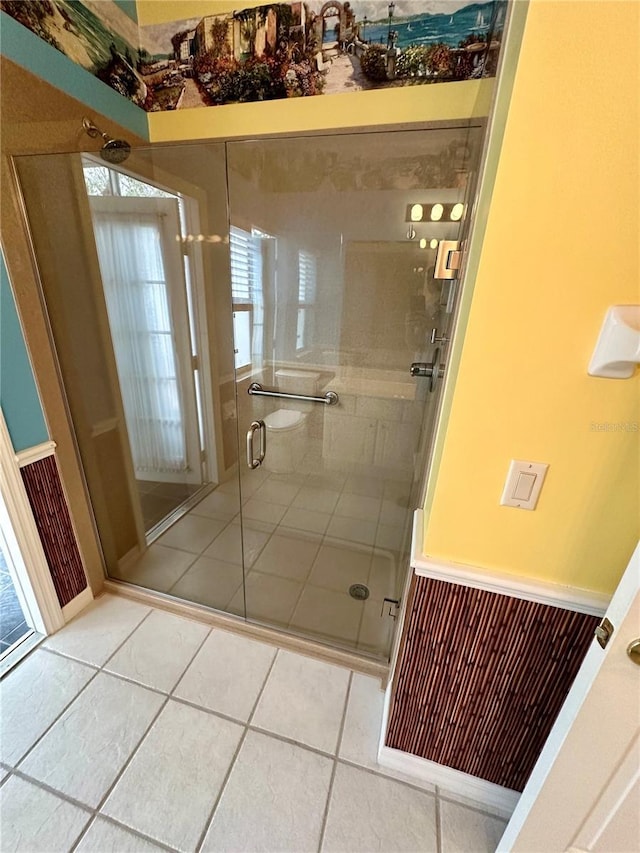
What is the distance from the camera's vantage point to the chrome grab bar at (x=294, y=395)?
182 centimetres

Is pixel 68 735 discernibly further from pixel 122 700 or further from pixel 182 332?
pixel 182 332

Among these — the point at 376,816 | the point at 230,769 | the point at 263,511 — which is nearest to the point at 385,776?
the point at 376,816

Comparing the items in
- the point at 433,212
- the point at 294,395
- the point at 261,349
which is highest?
the point at 433,212

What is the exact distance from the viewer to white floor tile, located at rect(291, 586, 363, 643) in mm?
1624

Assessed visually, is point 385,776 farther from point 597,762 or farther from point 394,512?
point 394,512

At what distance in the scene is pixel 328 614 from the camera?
1.68 metres

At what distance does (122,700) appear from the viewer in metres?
1.34

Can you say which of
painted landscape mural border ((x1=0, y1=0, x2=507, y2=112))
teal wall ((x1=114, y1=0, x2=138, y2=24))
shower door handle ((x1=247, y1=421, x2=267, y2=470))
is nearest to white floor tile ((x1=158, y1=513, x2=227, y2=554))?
shower door handle ((x1=247, y1=421, x2=267, y2=470))

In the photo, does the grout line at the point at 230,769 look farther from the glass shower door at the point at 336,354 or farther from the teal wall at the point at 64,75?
the teal wall at the point at 64,75

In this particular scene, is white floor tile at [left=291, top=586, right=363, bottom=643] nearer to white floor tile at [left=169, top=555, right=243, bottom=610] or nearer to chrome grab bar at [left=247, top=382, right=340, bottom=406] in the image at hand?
white floor tile at [left=169, top=555, right=243, bottom=610]

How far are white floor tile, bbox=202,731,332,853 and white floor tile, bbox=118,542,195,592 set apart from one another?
0.88 metres

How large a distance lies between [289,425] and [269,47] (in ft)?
5.34

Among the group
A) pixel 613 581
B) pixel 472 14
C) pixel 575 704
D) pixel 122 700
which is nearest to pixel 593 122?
pixel 613 581

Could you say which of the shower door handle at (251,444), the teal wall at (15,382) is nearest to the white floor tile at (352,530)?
the shower door handle at (251,444)
